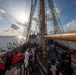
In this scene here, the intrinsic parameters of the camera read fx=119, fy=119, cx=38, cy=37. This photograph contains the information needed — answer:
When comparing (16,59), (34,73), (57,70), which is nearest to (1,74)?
(34,73)

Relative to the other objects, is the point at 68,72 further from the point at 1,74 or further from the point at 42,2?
the point at 42,2

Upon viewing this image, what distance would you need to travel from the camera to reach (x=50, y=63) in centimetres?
738

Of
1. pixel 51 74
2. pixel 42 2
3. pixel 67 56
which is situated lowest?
pixel 51 74

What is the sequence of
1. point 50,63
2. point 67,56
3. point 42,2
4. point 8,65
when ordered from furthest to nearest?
point 42,2
point 8,65
point 67,56
point 50,63

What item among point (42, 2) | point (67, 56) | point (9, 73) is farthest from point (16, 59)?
point (42, 2)

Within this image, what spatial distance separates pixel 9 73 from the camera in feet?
33.1

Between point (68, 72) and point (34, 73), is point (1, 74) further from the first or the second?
point (68, 72)

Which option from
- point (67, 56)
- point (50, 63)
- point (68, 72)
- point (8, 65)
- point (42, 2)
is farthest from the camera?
point (42, 2)

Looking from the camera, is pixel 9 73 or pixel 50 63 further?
pixel 9 73

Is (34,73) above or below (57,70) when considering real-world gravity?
below

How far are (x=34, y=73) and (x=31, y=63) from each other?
99 cm

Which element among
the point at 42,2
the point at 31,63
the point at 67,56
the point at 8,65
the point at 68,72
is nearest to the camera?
the point at 68,72

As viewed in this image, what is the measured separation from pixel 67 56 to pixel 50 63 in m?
2.75

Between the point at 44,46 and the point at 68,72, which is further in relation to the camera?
the point at 44,46
